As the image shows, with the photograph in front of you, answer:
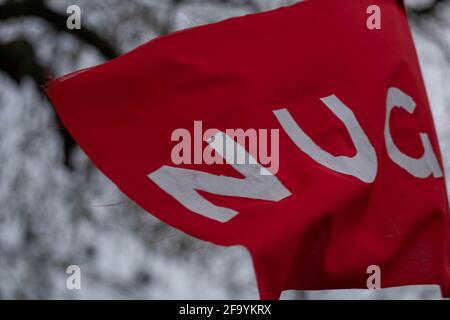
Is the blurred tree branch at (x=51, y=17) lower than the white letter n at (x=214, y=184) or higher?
higher

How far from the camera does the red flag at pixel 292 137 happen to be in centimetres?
433

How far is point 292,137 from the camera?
176 inches

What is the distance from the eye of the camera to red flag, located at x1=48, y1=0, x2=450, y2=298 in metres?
4.33

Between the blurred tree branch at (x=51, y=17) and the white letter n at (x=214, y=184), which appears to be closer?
the white letter n at (x=214, y=184)

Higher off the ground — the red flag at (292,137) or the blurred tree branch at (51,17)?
the blurred tree branch at (51,17)

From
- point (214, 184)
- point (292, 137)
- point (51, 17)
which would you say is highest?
point (51, 17)

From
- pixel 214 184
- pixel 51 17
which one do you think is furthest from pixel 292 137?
pixel 51 17

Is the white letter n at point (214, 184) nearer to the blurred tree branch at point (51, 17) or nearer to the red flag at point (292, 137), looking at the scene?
the red flag at point (292, 137)

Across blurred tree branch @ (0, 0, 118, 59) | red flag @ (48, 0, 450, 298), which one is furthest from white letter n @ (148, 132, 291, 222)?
blurred tree branch @ (0, 0, 118, 59)

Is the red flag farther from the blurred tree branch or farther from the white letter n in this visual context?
the blurred tree branch

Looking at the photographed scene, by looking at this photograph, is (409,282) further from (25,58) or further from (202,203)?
(25,58)

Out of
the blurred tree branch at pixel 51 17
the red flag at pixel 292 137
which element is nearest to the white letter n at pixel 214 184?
the red flag at pixel 292 137

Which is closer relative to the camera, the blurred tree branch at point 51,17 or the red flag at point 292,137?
the red flag at point 292,137

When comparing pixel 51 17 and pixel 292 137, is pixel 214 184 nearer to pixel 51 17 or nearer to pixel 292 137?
pixel 292 137
